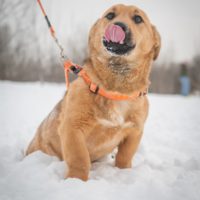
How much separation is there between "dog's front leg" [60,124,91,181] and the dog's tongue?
823 millimetres

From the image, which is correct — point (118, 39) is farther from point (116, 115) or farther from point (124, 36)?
point (116, 115)

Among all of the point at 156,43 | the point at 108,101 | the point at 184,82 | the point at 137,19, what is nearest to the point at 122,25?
the point at 137,19

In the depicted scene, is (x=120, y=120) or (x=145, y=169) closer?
(x=120, y=120)

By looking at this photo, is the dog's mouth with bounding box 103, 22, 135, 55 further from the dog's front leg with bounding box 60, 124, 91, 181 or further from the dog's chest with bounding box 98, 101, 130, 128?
the dog's front leg with bounding box 60, 124, 91, 181

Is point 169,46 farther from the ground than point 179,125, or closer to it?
farther from the ground

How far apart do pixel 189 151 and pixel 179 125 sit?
2552 millimetres

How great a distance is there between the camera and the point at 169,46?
409 centimetres

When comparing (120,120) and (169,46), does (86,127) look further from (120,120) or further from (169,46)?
(169,46)

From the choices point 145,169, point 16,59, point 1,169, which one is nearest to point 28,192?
point 1,169

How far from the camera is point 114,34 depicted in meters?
2.47

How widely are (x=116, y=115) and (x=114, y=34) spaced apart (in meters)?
0.70

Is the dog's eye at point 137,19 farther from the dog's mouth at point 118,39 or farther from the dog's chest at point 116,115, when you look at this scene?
the dog's chest at point 116,115

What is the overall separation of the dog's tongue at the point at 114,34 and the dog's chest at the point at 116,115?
1.84ft

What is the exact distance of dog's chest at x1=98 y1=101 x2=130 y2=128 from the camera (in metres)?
2.53
